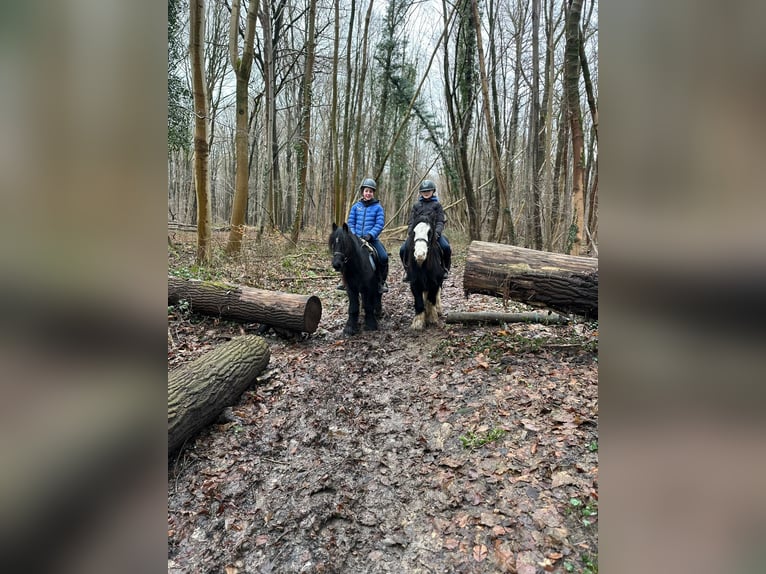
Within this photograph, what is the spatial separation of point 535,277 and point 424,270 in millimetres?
A: 1734

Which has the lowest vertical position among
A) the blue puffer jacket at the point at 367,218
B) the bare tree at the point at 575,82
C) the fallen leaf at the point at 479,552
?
the fallen leaf at the point at 479,552

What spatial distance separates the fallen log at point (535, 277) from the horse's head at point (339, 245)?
1.81 meters

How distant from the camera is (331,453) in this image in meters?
3.53

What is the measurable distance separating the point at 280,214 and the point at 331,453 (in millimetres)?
19623

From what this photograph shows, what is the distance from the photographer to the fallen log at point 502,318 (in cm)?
578

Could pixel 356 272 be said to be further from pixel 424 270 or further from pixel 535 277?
pixel 535 277

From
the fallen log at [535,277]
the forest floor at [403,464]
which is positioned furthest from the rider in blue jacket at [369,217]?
the forest floor at [403,464]

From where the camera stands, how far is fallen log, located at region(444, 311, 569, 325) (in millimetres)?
5785

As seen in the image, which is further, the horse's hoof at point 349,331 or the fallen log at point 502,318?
the horse's hoof at point 349,331

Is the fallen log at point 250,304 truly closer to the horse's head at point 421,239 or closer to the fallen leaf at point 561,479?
the horse's head at point 421,239

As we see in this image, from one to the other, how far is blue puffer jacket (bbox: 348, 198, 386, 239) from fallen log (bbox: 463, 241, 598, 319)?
80.7 inches
